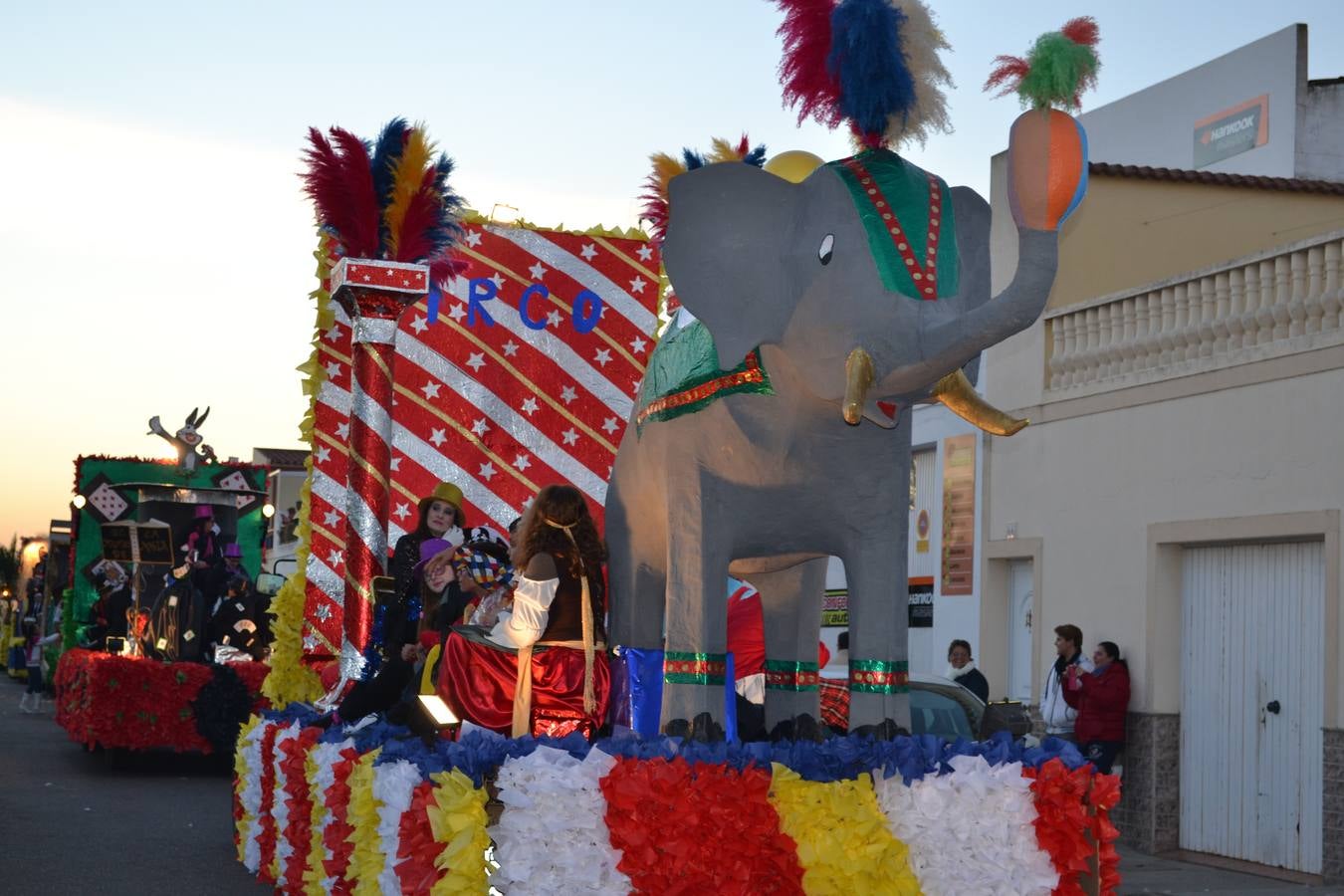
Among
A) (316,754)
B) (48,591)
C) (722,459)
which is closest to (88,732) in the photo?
(316,754)

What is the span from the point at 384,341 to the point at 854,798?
15.6ft

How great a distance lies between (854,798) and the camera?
215 inches

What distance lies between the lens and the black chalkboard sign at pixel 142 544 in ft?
61.1

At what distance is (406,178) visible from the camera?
928 cm

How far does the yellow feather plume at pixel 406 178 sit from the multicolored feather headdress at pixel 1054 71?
478 cm

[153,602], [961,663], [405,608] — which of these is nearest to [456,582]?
[405,608]

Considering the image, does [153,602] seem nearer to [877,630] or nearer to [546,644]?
[546,644]

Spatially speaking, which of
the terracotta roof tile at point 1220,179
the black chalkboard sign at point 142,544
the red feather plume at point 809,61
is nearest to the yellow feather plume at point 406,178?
the red feather plume at point 809,61

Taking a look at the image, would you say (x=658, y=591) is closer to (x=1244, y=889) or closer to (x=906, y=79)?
(x=906, y=79)

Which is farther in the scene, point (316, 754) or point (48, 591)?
point (48, 591)

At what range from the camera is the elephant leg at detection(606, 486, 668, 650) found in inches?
265

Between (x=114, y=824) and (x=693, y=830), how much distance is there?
782cm

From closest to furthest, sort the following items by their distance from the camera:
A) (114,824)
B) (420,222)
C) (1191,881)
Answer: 1. (420,222)
2. (1191,881)
3. (114,824)

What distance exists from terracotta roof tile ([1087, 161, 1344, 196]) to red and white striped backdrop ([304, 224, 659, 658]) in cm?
648
